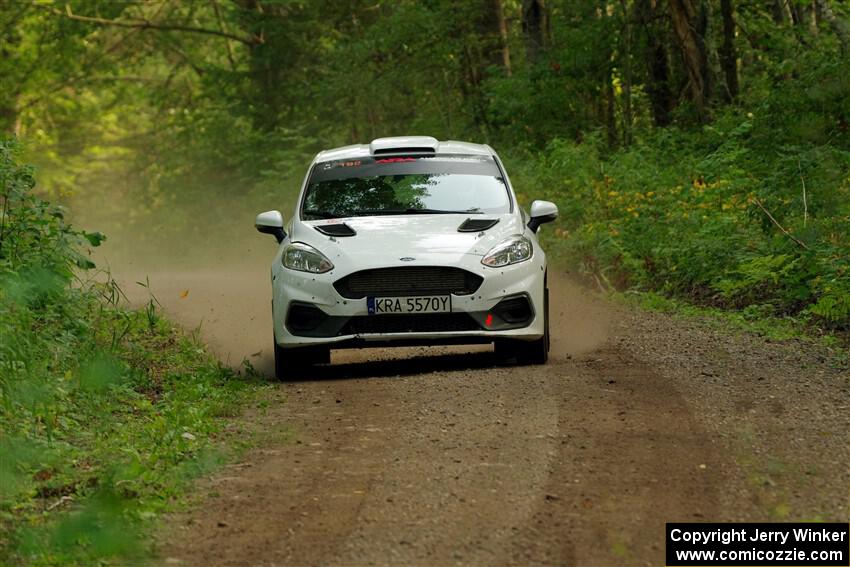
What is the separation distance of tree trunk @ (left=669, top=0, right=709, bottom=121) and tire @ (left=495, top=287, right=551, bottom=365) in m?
13.3

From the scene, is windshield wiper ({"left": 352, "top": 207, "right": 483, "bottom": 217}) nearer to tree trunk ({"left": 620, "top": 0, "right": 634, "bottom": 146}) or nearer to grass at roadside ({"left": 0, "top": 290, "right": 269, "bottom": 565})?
grass at roadside ({"left": 0, "top": 290, "right": 269, "bottom": 565})

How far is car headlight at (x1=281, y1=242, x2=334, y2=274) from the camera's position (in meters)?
9.90

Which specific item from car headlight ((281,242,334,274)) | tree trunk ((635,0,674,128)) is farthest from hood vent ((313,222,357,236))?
tree trunk ((635,0,674,128))

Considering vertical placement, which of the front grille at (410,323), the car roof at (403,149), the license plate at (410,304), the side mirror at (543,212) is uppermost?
the car roof at (403,149)

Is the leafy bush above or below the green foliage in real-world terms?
below

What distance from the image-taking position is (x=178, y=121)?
146ft

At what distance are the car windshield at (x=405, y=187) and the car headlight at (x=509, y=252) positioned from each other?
2.03 feet

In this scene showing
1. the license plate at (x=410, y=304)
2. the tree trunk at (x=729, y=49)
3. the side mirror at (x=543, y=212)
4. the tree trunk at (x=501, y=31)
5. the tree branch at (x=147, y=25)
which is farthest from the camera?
the tree branch at (x=147, y=25)

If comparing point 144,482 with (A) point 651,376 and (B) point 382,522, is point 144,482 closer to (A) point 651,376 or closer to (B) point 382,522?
(B) point 382,522

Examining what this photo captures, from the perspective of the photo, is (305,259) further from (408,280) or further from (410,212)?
(410,212)

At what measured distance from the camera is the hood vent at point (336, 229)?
33.4 ft

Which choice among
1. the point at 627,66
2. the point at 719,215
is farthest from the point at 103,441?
the point at 627,66

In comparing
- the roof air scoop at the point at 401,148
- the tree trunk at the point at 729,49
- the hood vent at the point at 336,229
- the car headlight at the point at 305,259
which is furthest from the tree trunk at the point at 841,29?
the car headlight at the point at 305,259

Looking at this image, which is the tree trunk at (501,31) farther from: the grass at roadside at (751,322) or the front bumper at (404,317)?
the front bumper at (404,317)
